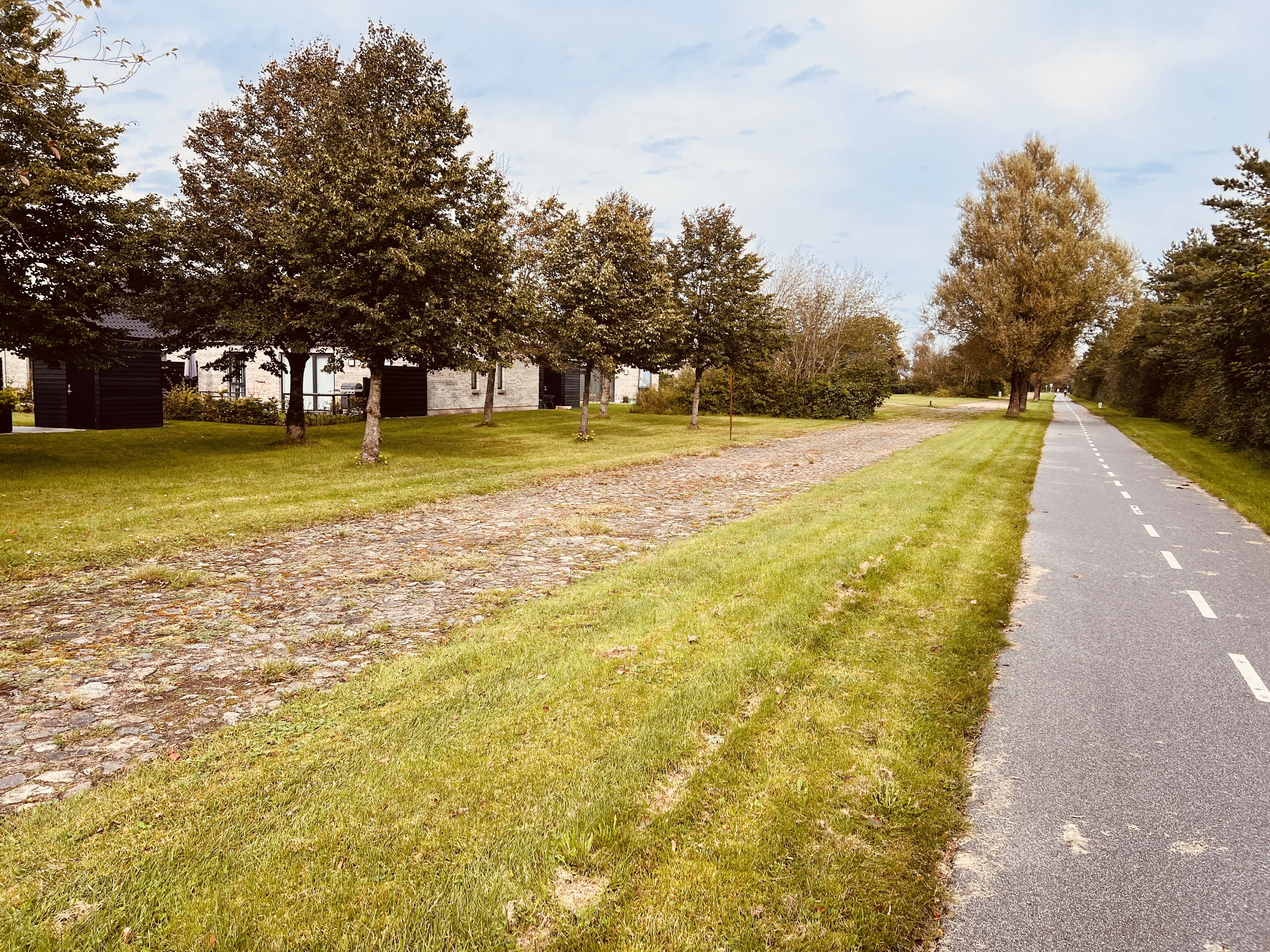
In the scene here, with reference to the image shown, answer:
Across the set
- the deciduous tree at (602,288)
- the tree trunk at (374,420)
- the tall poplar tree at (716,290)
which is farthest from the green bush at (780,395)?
the tree trunk at (374,420)

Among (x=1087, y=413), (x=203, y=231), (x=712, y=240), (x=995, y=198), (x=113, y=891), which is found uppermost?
(x=995, y=198)

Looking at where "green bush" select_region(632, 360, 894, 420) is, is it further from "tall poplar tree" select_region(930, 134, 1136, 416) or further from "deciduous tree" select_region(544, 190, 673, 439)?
"deciduous tree" select_region(544, 190, 673, 439)

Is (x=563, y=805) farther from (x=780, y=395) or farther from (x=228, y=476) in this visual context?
(x=780, y=395)

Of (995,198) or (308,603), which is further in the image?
(995,198)

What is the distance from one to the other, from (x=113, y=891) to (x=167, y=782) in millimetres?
954

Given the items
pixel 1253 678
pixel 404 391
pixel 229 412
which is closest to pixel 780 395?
pixel 404 391

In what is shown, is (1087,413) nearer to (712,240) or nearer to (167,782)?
(712,240)

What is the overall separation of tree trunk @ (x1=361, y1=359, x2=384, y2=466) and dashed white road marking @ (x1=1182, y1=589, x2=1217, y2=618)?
55.9 feet

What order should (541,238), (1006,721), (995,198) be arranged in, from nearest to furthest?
(1006,721) < (541,238) < (995,198)

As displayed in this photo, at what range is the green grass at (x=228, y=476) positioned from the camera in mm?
10234

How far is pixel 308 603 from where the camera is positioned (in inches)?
295

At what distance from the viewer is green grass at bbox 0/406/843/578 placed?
10.2m

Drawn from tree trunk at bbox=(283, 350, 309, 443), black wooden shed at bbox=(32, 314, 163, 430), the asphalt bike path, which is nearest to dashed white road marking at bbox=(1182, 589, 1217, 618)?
the asphalt bike path

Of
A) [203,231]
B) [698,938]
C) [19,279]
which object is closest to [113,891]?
[698,938]
